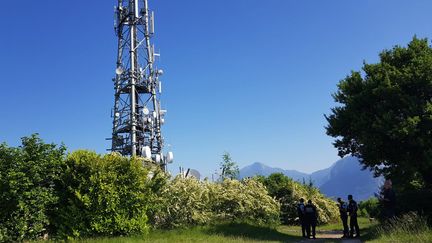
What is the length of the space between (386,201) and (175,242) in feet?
25.9

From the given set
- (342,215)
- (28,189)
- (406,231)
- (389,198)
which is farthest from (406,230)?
(28,189)

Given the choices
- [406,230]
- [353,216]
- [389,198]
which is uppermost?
[389,198]

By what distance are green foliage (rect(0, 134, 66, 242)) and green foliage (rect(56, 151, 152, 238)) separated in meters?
0.47

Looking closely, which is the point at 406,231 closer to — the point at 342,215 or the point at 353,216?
the point at 353,216

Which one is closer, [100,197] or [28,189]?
[28,189]

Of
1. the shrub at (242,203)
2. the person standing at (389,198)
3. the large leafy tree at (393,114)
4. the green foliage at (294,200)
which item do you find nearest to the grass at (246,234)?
the person standing at (389,198)

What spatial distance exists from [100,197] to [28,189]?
2.15 metres

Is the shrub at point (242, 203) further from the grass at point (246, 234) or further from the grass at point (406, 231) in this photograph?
the grass at point (406, 231)

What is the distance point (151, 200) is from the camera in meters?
15.7

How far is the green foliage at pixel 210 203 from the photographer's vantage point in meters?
17.2

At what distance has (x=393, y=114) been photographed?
687 inches

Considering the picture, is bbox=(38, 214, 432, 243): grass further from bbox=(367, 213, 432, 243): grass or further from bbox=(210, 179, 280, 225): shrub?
bbox=(210, 179, 280, 225): shrub

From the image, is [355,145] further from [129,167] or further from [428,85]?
[129,167]

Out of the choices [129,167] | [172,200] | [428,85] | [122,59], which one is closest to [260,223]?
[172,200]
